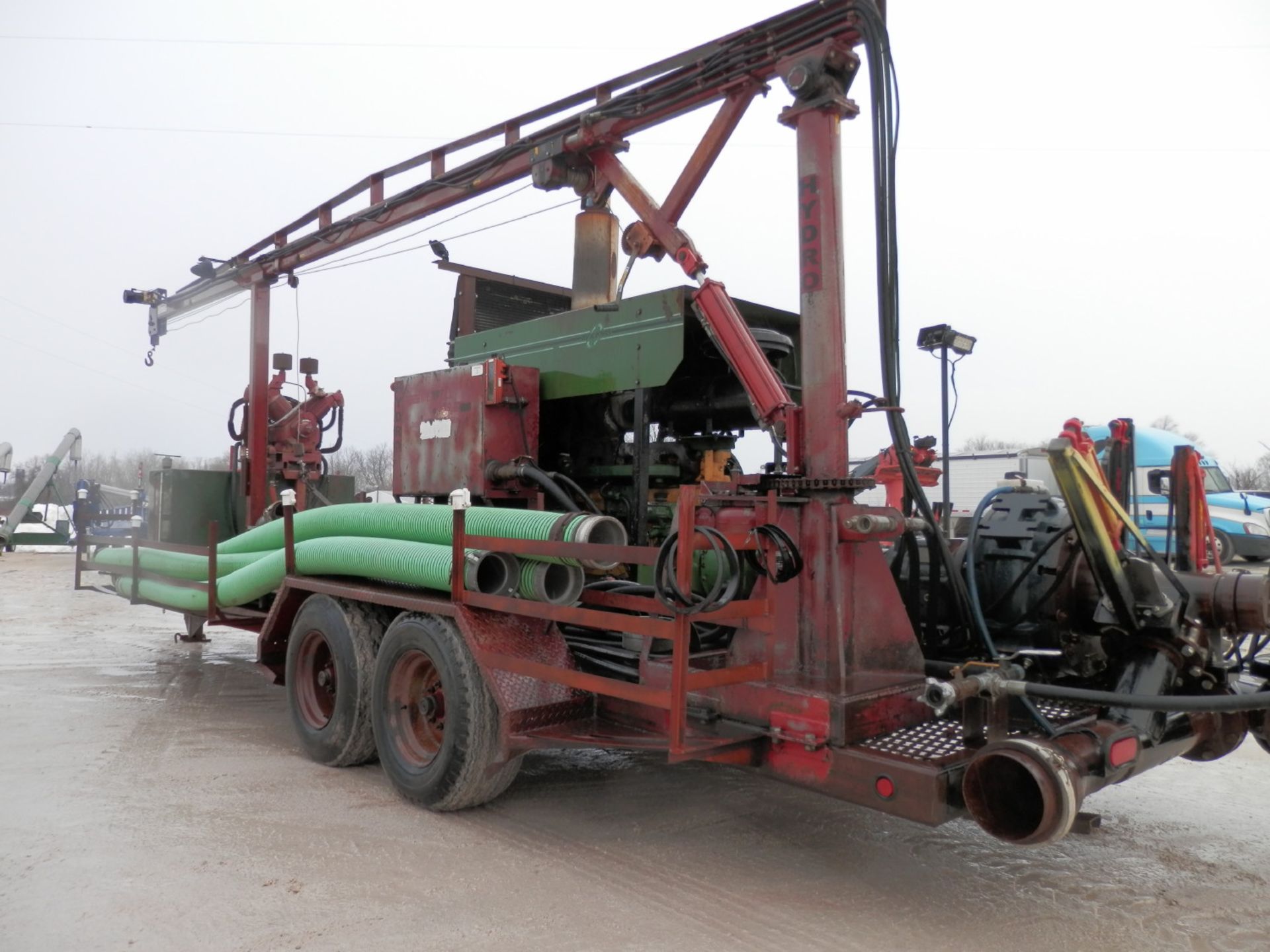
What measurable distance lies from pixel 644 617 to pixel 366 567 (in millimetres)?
1804

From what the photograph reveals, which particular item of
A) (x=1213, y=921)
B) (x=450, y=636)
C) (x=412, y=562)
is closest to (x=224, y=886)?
(x=450, y=636)

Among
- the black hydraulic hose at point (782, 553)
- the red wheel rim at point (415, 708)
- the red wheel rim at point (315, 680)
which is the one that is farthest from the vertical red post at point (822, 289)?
the red wheel rim at point (315, 680)

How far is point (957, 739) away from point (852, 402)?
4.36ft

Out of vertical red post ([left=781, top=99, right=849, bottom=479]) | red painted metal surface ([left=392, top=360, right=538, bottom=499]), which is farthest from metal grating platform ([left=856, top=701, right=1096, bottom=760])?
red painted metal surface ([left=392, top=360, right=538, bottom=499])

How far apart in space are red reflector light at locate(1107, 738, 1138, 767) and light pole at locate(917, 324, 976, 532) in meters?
1.40

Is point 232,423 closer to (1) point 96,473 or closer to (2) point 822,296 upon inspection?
(2) point 822,296

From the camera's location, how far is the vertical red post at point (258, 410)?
29.2 feet

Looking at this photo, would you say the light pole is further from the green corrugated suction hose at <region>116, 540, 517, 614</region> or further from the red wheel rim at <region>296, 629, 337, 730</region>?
the red wheel rim at <region>296, 629, 337, 730</region>

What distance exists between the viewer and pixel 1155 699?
285 cm

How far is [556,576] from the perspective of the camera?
4.18 meters

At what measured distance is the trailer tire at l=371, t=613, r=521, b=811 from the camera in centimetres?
405

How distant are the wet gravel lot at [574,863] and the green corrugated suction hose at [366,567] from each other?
100 cm

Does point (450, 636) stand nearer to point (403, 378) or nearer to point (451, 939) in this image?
point (451, 939)

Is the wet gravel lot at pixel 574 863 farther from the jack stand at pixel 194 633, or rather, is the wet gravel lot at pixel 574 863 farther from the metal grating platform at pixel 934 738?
the jack stand at pixel 194 633
